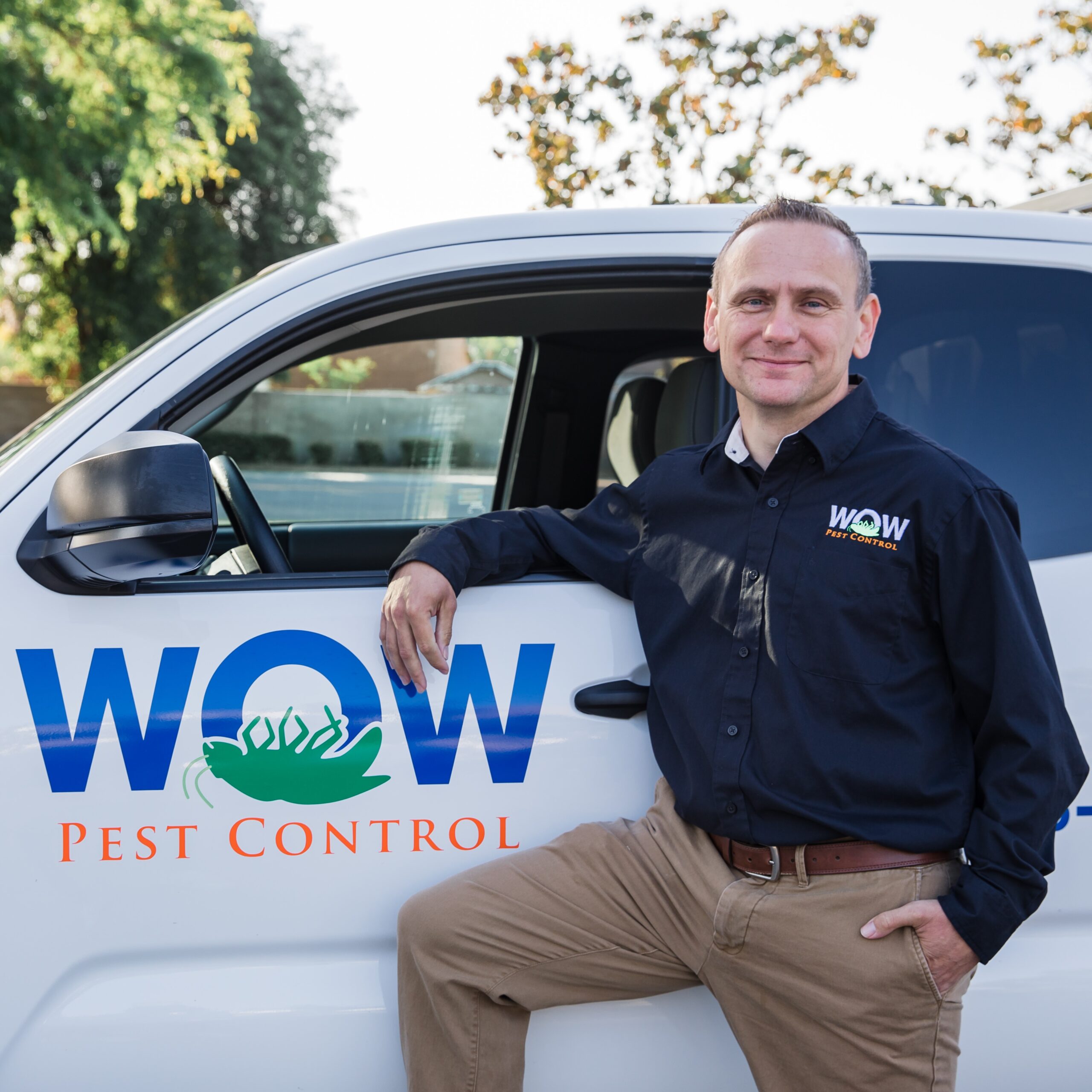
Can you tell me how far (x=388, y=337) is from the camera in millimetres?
2768

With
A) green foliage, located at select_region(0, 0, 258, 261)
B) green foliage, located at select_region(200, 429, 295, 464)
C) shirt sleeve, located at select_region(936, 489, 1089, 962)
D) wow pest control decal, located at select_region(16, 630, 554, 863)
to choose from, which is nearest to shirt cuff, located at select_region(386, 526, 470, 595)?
wow pest control decal, located at select_region(16, 630, 554, 863)

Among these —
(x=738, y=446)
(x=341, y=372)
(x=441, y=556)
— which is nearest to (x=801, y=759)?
(x=738, y=446)

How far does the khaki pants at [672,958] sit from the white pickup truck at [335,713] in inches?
2.4

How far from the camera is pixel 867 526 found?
1.49m

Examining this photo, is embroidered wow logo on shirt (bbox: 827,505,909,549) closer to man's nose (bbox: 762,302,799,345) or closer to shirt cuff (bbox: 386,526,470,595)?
man's nose (bbox: 762,302,799,345)

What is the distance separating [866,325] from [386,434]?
5.75 feet

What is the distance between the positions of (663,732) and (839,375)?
0.58 m

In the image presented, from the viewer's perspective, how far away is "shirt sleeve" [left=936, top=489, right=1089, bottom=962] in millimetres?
1374

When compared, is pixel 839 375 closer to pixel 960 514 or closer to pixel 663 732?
pixel 960 514

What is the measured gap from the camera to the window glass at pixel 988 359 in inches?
69.6

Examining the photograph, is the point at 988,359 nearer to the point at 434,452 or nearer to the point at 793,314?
the point at 793,314

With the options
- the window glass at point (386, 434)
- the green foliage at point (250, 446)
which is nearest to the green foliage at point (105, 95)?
the green foliage at point (250, 446)

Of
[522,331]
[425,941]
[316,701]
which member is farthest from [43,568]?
[522,331]

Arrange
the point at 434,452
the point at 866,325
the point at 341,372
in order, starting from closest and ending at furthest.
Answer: the point at 866,325
the point at 341,372
the point at 434,452
